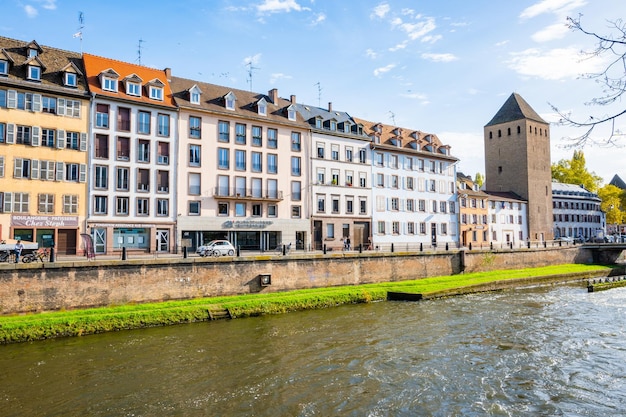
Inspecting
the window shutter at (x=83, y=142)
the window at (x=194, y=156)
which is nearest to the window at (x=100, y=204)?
the window shutter at (x=83, y=142)

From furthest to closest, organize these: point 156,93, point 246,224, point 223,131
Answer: point 246,224 → point 223,131 → point 156,93

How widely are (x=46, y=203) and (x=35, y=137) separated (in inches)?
181

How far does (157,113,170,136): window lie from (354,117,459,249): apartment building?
21485 mm

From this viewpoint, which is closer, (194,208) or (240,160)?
(194,208)

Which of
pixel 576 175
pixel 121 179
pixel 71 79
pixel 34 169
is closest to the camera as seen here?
pixel 34 169

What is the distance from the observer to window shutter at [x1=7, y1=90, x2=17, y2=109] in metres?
31.6

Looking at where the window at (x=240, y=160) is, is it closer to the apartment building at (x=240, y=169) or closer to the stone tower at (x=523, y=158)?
the apartment building at (x=240, y=169)

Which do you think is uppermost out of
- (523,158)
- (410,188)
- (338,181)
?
(523,158)

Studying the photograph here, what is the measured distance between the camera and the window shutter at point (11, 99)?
104 ft

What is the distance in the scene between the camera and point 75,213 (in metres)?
33.7

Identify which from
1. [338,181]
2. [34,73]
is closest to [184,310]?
[34,73]

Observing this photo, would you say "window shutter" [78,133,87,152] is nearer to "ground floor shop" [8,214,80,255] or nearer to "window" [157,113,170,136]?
"ground floor shop" [8,214,80,255]

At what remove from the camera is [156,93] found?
126ft

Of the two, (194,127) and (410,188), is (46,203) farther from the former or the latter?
(410,188)
